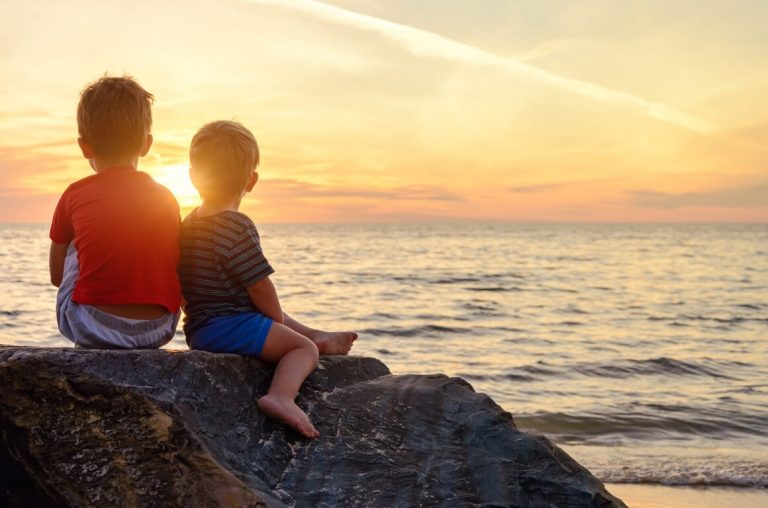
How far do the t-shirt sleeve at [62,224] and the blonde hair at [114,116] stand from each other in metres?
0.29

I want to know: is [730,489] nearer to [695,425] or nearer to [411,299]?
[695,425]

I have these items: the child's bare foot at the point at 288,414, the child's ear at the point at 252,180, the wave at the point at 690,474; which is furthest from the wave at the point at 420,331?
the child's bare foot at the point at 288,414

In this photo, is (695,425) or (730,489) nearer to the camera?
(730,489)

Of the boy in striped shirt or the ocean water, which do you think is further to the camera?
the ocean water

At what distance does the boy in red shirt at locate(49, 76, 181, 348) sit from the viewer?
3.44 metres

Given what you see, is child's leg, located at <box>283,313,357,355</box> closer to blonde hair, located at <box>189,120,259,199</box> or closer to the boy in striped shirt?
the boy in striped shirt

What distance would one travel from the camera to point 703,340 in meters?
14.5

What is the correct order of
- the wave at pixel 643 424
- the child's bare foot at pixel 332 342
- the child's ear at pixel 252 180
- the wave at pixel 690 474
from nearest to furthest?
the child's ear at pixel 252 180 < the child's bare foot at pixel 332 342 < the wave at pixel 690 474 < the wave at pixel 643 424

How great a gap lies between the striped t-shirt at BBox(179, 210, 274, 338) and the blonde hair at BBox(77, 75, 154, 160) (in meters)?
0.49

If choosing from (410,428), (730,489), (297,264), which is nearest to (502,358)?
(730,489)

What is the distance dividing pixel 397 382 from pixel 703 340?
12.4 metres

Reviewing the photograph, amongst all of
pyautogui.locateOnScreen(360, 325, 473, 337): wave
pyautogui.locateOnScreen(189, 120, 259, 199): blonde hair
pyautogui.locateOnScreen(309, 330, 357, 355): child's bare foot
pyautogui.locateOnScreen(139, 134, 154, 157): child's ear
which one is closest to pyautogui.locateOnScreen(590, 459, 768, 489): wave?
pyautogui.locateOnScreen(309, 330, 357, 355): child's bare foot

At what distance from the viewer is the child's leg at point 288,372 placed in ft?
10.5

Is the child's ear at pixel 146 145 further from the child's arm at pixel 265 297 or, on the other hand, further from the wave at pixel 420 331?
the wave at pixel 420 331
